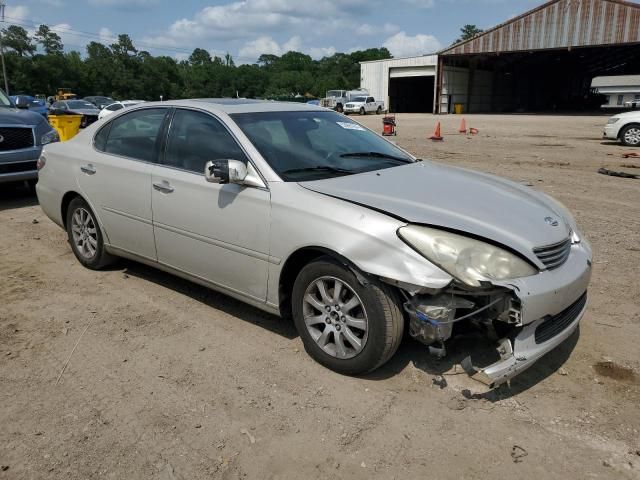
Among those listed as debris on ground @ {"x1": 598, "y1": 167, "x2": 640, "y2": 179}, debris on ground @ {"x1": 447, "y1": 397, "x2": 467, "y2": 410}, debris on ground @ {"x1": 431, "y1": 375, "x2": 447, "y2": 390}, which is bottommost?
debris on ground @ {"x1": 447, "y1": 397, "x2": 467, "y2": 410}

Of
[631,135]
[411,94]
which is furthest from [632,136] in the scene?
[411,94]

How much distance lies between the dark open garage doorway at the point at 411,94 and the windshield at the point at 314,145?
4863cm

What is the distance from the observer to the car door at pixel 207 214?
3.67 m

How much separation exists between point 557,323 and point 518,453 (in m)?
0.85

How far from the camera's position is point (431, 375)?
3400mm

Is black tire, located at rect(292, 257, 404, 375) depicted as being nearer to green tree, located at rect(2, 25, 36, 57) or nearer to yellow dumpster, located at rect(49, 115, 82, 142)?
yellow dumpster, located at rect(49, 115, 82, 142)

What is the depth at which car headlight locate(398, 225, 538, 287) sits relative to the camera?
2.92 metres

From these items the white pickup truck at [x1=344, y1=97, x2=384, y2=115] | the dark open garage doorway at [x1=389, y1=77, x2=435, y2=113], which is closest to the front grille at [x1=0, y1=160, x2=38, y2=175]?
the white pickup truck at [x1=344, y1=97, x2=384, y2=115]

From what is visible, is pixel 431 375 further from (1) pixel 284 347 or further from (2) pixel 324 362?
(1) pixel 284 347

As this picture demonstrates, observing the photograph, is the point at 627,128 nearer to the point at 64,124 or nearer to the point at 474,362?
the point at 474,362

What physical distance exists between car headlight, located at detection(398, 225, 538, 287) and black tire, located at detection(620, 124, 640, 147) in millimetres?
15054

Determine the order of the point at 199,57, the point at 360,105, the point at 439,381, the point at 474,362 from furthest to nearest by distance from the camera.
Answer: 1. the point at 199,57
2. the point at 360,105
3. the point at 474,362
4. the point at 439,381

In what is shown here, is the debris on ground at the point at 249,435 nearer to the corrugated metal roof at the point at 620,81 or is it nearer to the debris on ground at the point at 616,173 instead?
the debris on ground at the point at 616,173

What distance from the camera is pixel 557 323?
10.4 ft
